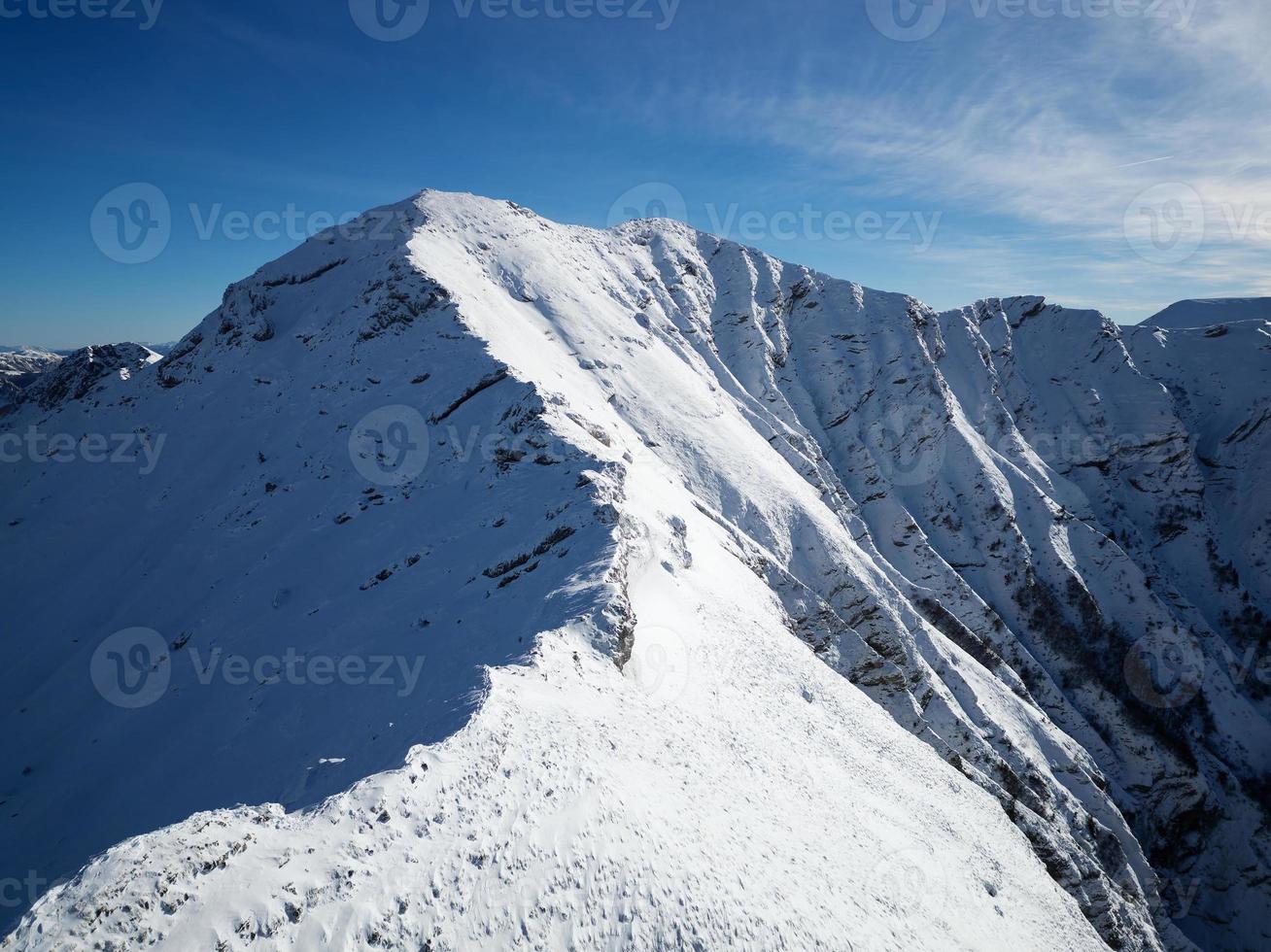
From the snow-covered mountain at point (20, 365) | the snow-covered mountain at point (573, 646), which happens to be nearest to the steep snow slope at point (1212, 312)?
the snow-covered mountain at point (573, 646)

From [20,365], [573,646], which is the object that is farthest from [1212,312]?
[20,365]

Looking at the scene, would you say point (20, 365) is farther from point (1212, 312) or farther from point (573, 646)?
point (1212, 312)

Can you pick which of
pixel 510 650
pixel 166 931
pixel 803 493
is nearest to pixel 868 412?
pixel 803 493

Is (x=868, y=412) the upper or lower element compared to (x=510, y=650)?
upper

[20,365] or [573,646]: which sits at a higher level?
[20,365]

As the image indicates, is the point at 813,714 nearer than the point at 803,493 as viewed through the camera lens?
Yes

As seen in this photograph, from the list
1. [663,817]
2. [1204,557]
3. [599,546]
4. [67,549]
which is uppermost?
[67,549]

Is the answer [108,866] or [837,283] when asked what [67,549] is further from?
[837,283]
